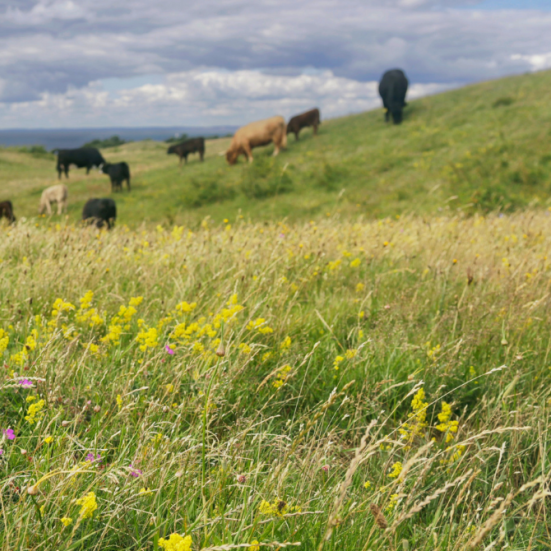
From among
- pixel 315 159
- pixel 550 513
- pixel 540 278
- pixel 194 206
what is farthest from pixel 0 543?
pixel 315 159

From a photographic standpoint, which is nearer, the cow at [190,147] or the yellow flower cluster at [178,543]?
the yellow flower cluster at [178,543]

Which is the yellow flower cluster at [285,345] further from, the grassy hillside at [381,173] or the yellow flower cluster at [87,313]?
the grassy hillside at [381,173]

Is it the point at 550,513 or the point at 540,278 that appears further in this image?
the point at 540,278

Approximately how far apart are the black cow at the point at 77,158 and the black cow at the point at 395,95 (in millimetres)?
24485

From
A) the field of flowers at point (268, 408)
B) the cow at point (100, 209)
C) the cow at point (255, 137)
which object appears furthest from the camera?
the cow at point (255, 137)

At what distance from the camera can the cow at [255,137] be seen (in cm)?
3331

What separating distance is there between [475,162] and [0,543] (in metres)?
21.9

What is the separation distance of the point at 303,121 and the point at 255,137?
25.5 ft

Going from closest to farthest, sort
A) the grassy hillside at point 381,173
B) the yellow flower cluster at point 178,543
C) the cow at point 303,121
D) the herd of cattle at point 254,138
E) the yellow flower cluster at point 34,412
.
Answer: the yellow flower cluster at point 178,543, the yellow flower cluster at point 34,412, the grassy hillside at point 381,173, the herd of cattle at point 254,138, the cow at point 303,121

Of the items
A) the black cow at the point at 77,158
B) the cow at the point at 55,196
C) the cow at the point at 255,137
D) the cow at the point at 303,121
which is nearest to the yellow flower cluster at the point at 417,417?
the cow at the point at 55,196

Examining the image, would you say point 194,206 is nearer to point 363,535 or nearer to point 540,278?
point 540,278

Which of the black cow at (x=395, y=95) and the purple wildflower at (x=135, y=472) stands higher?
the black cow at (x=395, y=95)

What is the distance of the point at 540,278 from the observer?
13.3 feet

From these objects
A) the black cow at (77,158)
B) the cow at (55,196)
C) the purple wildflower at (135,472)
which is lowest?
the purple wildflower at (135,472)
